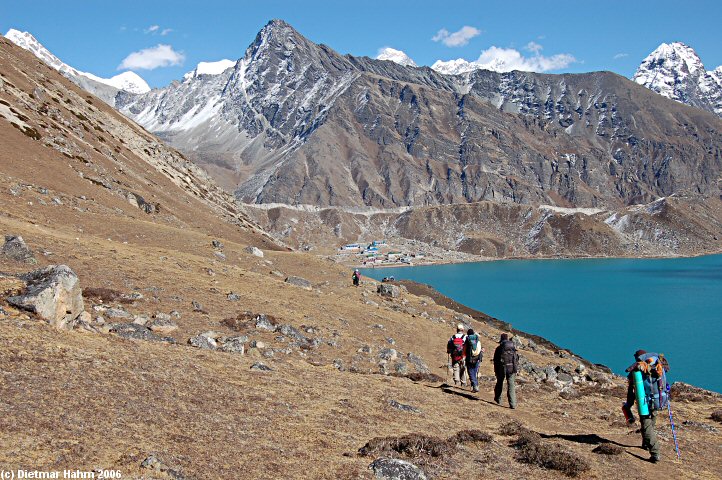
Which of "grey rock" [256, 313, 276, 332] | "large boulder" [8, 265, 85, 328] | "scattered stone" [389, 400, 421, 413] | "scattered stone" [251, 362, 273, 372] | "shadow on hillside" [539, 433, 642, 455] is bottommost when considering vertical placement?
"shadow on hillside" [539, 433, 642, 455]

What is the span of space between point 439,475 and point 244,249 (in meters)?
41.9

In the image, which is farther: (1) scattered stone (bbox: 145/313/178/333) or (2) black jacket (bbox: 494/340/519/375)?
(1) scattered stone (bbox: 145/313/178/333)

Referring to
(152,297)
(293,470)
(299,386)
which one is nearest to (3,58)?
(152,297)

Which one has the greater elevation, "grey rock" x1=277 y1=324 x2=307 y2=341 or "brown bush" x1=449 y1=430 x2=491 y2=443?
"grey rock" x1=277 y1=324 x2=307 y2=341

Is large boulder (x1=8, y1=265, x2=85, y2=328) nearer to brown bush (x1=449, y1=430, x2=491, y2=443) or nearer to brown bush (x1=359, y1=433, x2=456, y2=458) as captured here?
brown bush (x1=359, y1=433, x2=456, y2=458)

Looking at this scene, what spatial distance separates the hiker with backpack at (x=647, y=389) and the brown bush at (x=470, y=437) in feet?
14.3

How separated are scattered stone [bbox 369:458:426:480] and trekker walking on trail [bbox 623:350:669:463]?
289 inches

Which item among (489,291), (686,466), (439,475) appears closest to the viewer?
(439,475)

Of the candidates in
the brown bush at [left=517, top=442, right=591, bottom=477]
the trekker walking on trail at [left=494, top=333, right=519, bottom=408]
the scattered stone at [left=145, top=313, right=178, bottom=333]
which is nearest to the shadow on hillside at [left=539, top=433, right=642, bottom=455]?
the brown bush at [left=517, top=442, right=591, bottom=477]

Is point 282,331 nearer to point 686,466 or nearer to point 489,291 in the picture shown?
point 686,466

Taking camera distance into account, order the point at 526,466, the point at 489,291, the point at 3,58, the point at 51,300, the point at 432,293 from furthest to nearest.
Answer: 1. the point at 489,291
2. the point at 432,293
3. the point at 3,58
4. the point at 51,300
5. the point at 526,466

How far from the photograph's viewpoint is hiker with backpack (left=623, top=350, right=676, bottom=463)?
50.6ft

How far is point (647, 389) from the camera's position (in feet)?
51.6

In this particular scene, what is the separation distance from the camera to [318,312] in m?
35.7
